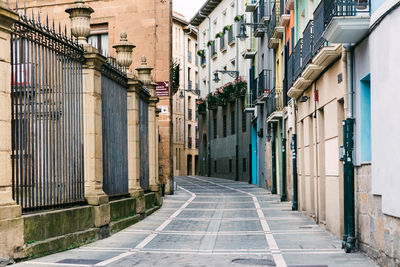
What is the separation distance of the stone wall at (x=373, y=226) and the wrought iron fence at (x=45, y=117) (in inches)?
204

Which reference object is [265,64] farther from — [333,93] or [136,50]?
[333,93]

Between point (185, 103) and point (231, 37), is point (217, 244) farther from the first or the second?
point (185, 103)

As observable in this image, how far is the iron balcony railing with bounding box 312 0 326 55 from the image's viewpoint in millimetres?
14641

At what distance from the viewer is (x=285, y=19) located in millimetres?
25141

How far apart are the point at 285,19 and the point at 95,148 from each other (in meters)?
13.8

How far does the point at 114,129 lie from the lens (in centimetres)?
1577

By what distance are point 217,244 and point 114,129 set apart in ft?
15.0

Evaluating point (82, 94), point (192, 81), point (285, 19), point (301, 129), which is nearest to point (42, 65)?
point (82, 94)

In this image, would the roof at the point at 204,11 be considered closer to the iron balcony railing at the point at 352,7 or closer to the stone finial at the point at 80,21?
the stone finial at the point at 80,21

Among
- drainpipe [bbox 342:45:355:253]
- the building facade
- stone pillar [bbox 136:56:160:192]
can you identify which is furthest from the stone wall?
the building facade

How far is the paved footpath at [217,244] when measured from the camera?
10.2 meters

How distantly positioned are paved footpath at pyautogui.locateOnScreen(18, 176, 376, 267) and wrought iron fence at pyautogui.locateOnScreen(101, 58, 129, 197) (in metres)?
1.18

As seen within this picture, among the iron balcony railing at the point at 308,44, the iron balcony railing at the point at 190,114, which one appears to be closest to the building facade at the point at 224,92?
the iron balcony railing at the point at 190,114

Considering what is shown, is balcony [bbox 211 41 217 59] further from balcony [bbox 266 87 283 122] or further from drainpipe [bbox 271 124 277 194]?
balcony [bbox 266 87 283 122]
